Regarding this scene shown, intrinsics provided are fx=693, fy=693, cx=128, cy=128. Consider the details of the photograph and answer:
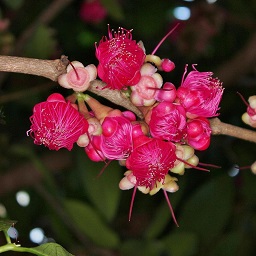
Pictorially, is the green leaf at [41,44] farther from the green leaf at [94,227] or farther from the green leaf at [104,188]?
the green leaf at [94,227]

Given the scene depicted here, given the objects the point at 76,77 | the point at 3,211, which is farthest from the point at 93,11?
the point at 76,77

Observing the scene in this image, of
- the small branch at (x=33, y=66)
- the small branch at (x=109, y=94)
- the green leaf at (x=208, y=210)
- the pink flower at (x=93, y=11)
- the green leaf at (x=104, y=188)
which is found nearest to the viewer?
the small branch at (x=33, y=66)

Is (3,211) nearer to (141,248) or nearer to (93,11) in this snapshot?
(141,248)

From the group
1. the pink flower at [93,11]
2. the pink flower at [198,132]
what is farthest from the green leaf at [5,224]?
the pink flower at [93,11]

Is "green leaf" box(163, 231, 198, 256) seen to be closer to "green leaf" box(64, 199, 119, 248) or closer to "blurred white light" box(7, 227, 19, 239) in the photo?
"green leaf" box(64, 199, 119, 248)

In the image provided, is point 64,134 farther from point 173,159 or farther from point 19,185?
point 19,185
